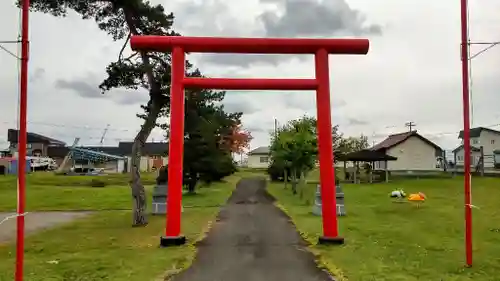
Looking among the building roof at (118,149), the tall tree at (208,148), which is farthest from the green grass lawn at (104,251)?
the building roof at (118,149)

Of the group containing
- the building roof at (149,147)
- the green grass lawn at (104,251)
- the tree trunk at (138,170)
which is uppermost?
the building roof at (149,147)

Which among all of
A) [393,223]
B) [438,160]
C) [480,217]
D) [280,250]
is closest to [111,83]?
[280,250]

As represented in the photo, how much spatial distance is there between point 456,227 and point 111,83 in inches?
425

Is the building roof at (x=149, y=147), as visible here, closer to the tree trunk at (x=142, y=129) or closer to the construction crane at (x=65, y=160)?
the construction crane at (x=65, y=160)

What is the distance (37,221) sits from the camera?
1686 centimetres

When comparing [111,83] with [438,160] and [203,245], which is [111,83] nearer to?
[203,245]

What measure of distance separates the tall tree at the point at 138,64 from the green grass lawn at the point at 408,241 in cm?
527

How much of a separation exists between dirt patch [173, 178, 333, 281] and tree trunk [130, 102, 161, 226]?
2.30 m

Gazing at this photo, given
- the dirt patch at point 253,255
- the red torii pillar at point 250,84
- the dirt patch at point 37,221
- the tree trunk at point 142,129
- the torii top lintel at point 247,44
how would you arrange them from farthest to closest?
1. the tree trunk at point 142,129
2. the dirt patch at point 37,221
3. the torii top lintel at point 247,44
4. the red torii pillar at point 250,84
5. the dirt patch at point 253,255

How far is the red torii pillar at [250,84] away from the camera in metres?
10.8

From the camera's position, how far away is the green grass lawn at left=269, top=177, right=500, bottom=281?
7824 millimetres

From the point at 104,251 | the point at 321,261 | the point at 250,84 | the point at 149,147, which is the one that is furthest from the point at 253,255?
the point at 149,147

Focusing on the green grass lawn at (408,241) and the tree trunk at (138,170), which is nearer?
the green grass lawn at (408,241)

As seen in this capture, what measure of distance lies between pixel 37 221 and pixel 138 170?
462 cm
